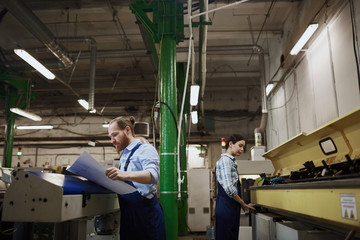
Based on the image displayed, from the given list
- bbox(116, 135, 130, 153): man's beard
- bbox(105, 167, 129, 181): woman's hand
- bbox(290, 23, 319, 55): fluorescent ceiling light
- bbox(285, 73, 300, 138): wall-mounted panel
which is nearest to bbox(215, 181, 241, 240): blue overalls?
bbox(116, 135, 130, 153): man's beard

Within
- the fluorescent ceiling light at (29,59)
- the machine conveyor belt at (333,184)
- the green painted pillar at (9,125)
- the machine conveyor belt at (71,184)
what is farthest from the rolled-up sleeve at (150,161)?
the green painted pillar at (9,125)

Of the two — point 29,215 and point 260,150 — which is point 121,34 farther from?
point 29,215

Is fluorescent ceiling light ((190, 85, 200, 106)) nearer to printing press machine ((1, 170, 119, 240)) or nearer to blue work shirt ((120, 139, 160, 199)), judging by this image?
blue work shirt ((120, 139, 160, 199))

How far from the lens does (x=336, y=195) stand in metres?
1.73

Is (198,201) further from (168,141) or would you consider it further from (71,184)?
(71,184)

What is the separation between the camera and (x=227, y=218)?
10.6 feet

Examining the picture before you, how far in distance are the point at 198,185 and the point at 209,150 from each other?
383 cm

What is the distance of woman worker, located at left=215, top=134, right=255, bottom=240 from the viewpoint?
319 centimetres

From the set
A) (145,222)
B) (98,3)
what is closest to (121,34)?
(98,3)

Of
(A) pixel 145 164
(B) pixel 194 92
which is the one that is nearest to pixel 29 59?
(B) pixel 194 92

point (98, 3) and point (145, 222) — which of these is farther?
point (98, 3)

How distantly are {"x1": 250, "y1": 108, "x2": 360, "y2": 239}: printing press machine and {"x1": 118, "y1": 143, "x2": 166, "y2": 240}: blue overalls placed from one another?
108 cm

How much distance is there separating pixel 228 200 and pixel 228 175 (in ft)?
0.97

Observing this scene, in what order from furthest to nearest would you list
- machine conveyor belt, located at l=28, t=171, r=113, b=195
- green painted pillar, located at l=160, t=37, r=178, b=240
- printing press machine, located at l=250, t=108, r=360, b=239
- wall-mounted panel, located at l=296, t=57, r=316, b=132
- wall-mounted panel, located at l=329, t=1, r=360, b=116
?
wall-mounted panel, located at l=296, t=57, r=316, b=132 < wall-mounted panel, located at l=329, t=1, r=360, b=116 < green painted pillar, located at l=160, t=37, r=178, b=240 < printing press machine, located at l=250, t=108, r=360, b=239 < machine conveyor belt, located at l=28, t=171, r=113, b=195
